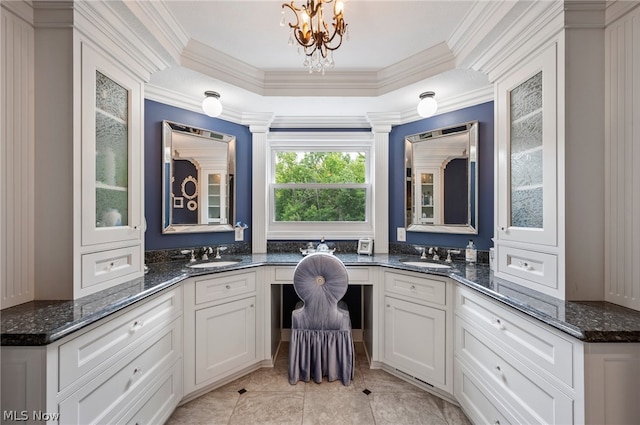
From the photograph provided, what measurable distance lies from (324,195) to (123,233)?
1.92 m

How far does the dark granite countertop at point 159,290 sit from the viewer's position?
39.7 inches

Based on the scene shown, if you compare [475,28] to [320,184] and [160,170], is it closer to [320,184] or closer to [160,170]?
[320,184]

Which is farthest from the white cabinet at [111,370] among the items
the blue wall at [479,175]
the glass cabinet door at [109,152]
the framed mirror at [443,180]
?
the framed mirror at [443,180]

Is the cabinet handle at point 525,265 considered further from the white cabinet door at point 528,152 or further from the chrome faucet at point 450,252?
the chrome faucet at point 450,252

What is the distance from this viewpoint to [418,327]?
2.10 meters

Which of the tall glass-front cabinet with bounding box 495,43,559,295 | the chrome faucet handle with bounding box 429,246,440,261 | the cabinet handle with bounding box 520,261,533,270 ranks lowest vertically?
the chrome faucet handle with bounding box 429,246,440,261

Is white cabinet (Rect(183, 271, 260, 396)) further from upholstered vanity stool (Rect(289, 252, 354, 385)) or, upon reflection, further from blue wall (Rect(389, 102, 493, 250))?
blue wall (Rect(389, 102, 493, 250))

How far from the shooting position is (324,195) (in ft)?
10.1

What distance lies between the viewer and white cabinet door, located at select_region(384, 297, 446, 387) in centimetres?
199

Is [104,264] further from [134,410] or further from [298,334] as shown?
[298,334]

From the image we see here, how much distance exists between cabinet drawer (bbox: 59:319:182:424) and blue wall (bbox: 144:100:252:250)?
35.5 inches

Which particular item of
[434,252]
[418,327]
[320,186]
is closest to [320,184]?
[320,186]

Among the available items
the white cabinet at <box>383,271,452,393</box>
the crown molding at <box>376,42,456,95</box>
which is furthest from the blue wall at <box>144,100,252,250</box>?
the white cabinet at <box>383,271,452,393</box>

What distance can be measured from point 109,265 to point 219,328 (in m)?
0.89
